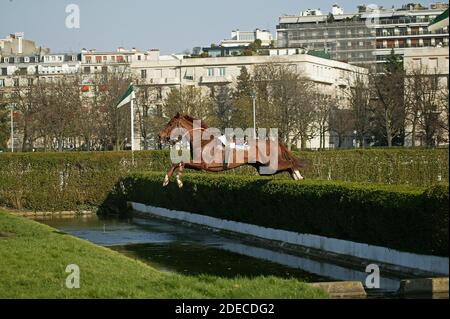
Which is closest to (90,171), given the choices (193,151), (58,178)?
(58,178)

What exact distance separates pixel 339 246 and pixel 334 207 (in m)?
1.01

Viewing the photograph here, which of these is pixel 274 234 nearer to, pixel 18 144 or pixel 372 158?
pixel 372 158

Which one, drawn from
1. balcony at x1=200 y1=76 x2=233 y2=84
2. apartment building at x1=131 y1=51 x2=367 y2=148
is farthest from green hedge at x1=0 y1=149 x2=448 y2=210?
balcony at x1=200 y1=76 x2=233 y2=84

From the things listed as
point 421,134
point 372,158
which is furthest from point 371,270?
point 421,134

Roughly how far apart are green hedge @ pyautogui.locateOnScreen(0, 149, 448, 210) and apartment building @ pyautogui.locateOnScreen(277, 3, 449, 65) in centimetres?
10385

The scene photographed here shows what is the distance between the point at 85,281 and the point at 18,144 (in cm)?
10466

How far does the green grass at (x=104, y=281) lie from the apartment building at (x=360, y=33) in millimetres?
Result: 134099

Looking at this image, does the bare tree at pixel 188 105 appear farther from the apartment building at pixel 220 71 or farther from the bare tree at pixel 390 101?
the apartment building at pixel 220 71

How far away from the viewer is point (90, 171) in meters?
52.4

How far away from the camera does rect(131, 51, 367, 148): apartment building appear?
11381cm

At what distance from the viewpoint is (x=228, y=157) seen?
87.0 feet

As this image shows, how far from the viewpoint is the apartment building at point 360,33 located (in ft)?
514

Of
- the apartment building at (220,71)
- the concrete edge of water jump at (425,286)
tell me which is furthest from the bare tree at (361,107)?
the concrete edge of water jump at (425,286)

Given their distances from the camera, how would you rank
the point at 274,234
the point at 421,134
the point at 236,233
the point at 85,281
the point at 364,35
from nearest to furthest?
the point at 85,281
the point at 274,234
the point at 236,233
the point at 421,134
the point at 364,35
